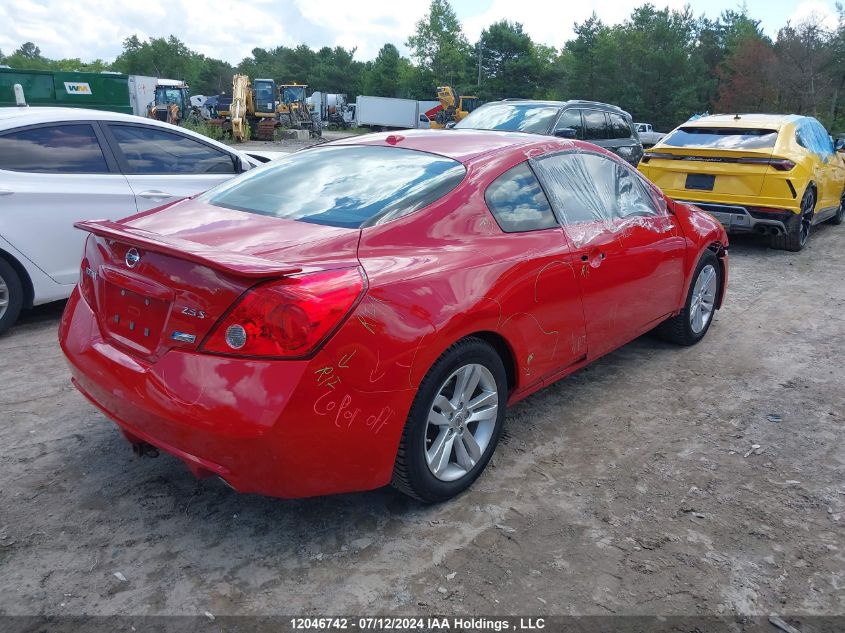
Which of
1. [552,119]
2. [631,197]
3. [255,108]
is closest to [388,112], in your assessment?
[255,108]

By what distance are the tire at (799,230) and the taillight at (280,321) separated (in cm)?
747

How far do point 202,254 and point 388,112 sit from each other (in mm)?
53006

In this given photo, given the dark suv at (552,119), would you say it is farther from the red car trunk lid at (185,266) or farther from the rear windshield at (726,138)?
the red car trunk lid at (185,266)

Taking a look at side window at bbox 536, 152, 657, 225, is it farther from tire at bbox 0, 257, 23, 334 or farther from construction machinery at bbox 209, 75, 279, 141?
construction machinery at bbox 209, 75, 279, 141

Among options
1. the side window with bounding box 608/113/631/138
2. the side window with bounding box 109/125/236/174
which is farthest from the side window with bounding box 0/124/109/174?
the side window with bounding box 608/113/631/138

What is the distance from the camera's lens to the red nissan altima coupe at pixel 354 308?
228 centimetres

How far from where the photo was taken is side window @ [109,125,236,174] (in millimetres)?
5438

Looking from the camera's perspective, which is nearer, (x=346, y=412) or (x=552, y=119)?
(x=346, y=412)

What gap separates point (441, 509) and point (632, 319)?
1.86 meters

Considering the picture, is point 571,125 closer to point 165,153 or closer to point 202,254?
point 165,153

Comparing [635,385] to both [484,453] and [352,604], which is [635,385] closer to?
[484,453]

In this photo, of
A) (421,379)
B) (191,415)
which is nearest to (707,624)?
(421,379)

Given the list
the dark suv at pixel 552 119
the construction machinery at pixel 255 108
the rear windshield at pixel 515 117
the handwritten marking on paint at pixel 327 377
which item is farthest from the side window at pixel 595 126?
the construction machinery at pixel 255 108

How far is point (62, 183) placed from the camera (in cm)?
500
